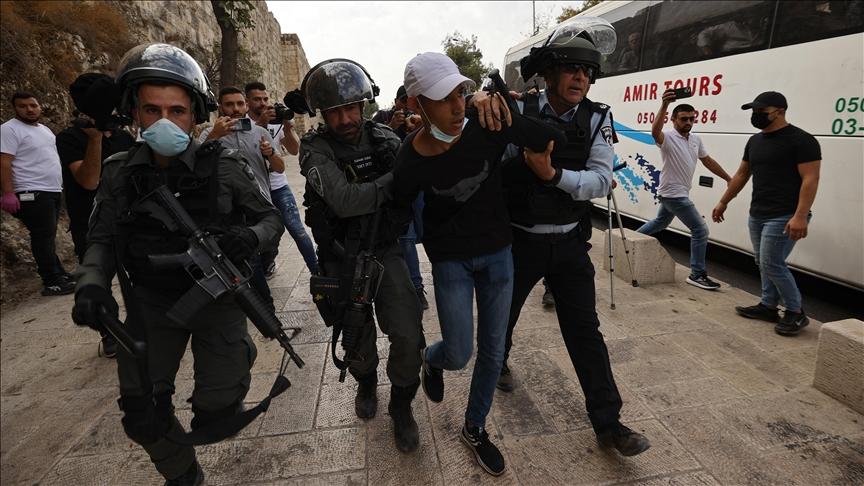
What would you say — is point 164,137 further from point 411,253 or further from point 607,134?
point 411,253

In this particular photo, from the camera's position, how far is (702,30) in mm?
5328

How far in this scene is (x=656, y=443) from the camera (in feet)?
7.39

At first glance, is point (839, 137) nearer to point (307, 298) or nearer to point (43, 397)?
point (307, 298)

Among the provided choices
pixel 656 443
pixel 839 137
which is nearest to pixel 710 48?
pixel 839 137

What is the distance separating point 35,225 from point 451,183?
4.86 m

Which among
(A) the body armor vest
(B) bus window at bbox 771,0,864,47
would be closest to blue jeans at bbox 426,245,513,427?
(A) the body armor vest

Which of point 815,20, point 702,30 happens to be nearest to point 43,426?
point 815,20

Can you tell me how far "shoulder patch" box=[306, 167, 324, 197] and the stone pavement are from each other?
1.37m

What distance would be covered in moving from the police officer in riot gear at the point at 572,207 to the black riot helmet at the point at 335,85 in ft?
2.68

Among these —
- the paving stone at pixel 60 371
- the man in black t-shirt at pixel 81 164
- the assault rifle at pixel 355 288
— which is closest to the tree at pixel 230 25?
the man in black t-shirt at pixel 81 164

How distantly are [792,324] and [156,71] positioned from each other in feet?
14.5

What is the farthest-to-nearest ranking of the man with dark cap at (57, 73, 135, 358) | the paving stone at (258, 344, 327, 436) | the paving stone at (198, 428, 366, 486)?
the man with dark cap at (57, 73, 135, 358) < the paving stone at (258, 344, 327, 436) < the paving stone at (198, 428, 366, 486)

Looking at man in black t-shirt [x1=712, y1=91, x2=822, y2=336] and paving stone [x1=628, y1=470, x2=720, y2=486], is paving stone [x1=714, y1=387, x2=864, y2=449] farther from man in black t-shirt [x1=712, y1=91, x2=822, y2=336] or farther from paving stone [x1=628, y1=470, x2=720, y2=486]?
man in black t-shirt [x1=712, y1=91, x2=822, y2=336]

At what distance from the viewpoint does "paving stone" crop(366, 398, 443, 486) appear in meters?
2.10
